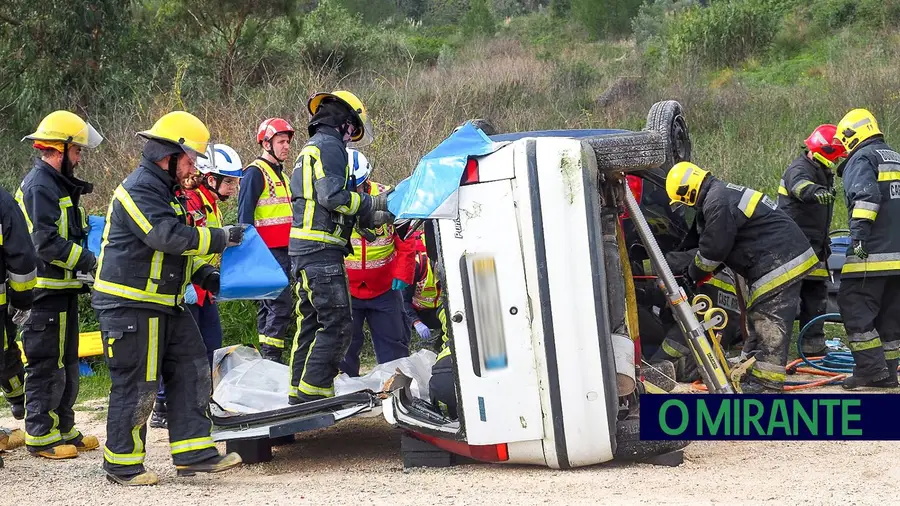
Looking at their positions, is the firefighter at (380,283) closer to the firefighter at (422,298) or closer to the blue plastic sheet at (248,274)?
the firefighter at (422,298)

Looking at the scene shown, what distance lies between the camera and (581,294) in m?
4.91

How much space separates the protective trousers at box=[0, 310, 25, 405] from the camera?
634 centimetres

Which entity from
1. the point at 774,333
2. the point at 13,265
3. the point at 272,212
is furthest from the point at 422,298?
the point at 13,265

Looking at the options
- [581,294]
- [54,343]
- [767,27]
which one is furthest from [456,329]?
[767,27]

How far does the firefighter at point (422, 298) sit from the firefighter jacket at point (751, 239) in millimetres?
2028

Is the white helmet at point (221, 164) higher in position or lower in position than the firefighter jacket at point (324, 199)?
higher

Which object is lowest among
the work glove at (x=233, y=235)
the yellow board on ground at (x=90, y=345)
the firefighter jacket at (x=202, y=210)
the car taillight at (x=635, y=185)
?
the yellow board on ground at (x=90, y=345)

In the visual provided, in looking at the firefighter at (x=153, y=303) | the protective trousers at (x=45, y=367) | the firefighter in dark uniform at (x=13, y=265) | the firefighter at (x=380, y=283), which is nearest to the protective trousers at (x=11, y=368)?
the firefighter in dark uniform at (x=13, y=265)

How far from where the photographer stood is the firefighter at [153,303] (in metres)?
5.39

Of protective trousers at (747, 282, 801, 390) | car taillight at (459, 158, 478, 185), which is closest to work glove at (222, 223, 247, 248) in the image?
car taillight at (459, 158, 478, 185)

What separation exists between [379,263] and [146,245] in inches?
84.7

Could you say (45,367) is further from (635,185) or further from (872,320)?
(872,320)

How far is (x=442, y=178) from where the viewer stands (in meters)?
5.08

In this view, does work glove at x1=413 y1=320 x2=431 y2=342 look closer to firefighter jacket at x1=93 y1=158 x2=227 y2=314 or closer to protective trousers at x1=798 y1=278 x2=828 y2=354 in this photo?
firefighter jacket at x1=93 y1=158 x2=227 y2=314
